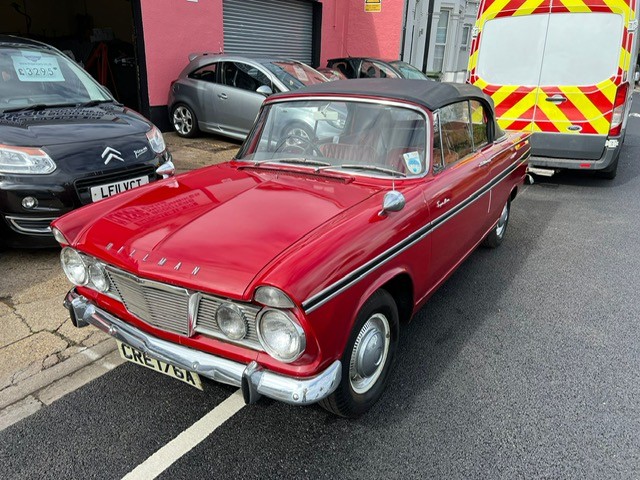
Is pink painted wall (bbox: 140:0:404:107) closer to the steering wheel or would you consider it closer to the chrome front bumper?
the steering wheel

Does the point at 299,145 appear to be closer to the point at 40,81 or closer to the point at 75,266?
the point at 75,266

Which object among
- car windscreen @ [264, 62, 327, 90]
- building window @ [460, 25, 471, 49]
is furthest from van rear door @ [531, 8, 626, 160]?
building window @ [460, 25, 471, 49]

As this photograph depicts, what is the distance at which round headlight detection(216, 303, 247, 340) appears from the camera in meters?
2.18

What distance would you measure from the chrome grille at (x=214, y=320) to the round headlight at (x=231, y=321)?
2 cm

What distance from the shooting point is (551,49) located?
7.02m

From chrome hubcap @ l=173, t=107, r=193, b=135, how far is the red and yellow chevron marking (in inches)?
203

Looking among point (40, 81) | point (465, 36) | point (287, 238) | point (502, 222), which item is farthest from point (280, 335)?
point (465, 36)

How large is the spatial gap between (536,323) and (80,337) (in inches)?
127

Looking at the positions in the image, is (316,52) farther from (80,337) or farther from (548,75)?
(80,337)

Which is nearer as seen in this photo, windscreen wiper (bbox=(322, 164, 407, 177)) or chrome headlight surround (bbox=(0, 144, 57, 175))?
windscreen wiper (bbox=(322, 164, 407, 177))

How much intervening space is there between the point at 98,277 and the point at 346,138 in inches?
69.2

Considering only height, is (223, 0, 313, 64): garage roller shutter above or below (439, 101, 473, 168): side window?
above

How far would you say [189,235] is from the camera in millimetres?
2434

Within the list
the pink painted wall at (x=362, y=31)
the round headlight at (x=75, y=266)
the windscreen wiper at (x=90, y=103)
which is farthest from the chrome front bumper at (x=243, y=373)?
the pink painted wall at (x=362, y=31)
